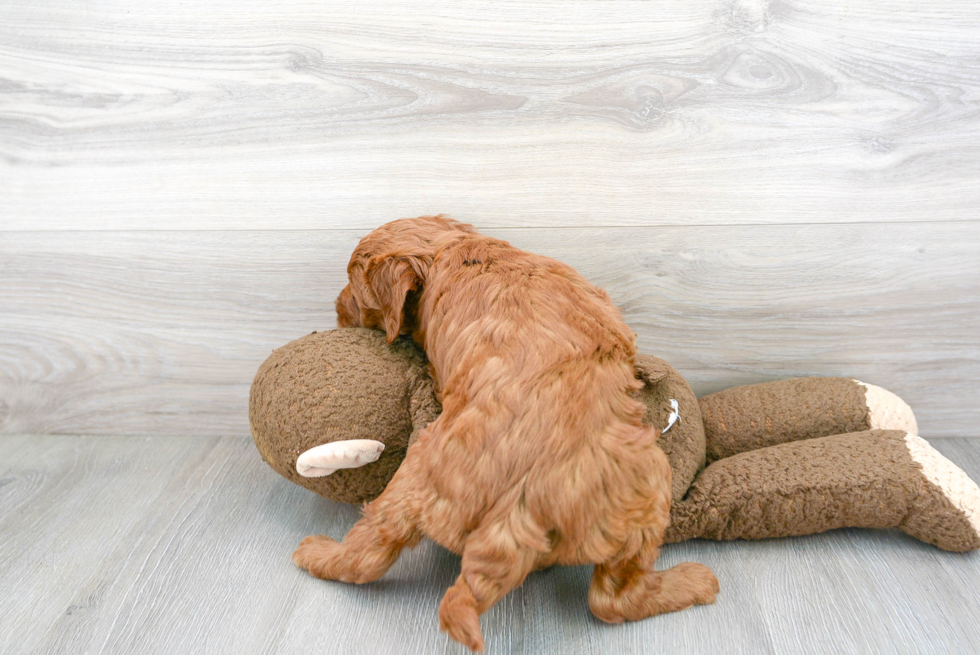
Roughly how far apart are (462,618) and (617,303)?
0.91 m

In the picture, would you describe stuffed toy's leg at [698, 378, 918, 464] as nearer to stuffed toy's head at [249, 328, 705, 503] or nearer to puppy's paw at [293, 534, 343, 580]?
stuffed toy's head at [249, 328, 705, 503]

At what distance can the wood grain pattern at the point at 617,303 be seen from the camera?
1671 mm

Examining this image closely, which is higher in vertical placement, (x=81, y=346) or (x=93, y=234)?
(x=93, y=234)

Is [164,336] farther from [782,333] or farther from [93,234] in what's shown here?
[782,333]

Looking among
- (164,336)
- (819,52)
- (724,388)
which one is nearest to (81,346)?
(164,336)

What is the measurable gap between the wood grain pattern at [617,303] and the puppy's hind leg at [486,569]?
2.57 ft

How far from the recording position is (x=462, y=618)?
102 centimetres

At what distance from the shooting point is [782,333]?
5.72ft

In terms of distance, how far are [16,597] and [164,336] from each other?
70cm

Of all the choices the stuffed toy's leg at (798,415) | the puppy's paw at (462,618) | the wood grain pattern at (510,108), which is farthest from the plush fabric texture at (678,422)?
the puppy's paw at (462,618)

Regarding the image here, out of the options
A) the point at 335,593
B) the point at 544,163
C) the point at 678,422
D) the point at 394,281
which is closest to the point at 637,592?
the point at 678,422

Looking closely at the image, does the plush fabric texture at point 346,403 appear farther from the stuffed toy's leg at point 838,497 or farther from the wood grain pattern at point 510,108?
the stuffed toy's leg at point 838,497

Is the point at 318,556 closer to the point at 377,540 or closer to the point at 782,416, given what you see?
the point at 377,540

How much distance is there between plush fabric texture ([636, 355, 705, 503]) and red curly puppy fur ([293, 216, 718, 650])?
6.3 inches
